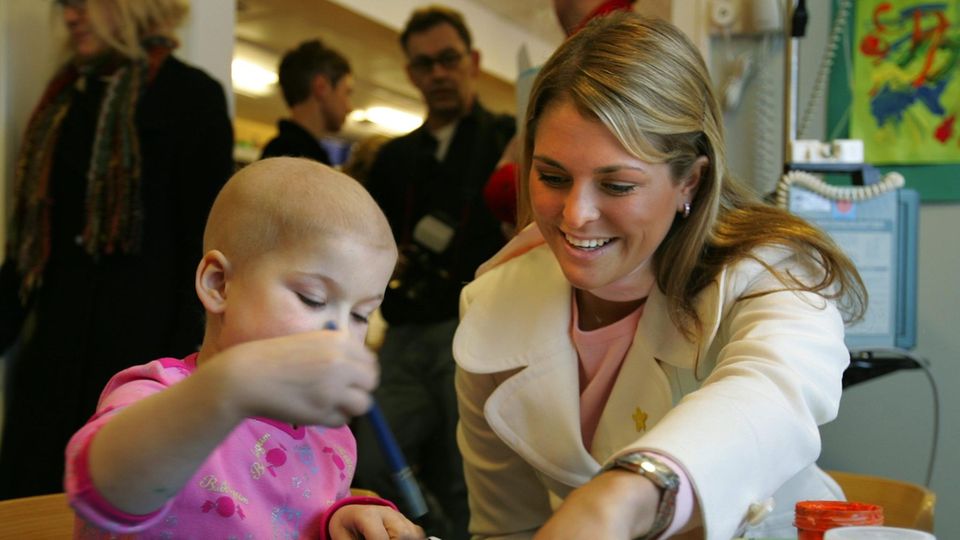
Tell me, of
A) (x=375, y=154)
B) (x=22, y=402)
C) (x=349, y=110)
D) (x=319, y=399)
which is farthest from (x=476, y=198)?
(x=319, y=399)

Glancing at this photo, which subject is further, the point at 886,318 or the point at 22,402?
the point at 22,402

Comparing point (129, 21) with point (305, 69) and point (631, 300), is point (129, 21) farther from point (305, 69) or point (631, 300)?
point (631, 300)

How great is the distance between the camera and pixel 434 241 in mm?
2141

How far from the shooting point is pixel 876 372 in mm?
1732

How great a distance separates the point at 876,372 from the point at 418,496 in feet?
4.29

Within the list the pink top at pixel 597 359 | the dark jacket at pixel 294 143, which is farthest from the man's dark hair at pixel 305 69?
the pink top at pixel 597 359

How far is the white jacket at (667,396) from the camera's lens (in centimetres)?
79

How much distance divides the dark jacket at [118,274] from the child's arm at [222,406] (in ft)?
4.12

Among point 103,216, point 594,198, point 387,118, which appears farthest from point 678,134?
point 387,118

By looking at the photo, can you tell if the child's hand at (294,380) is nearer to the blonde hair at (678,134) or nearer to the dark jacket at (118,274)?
the blonde hair at (678,134)

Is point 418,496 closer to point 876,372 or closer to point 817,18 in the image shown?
point 876,372

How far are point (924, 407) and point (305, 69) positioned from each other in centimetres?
162

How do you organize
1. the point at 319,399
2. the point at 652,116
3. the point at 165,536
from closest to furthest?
the point at 319,399, the point at 165,536, the point at 652,116

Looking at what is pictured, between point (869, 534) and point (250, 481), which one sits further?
point (250, 481)
